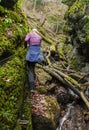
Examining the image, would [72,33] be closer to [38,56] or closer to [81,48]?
[81,48]

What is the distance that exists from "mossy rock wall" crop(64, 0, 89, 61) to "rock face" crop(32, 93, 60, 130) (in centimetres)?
547

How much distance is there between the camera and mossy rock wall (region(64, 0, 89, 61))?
Result: 1469 cm

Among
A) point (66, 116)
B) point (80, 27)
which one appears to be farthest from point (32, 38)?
point (80, 27)

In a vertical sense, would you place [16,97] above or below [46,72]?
above

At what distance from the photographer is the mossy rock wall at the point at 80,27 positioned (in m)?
14.7

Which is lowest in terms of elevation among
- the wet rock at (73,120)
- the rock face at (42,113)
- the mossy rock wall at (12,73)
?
the wet rock at (73,120)

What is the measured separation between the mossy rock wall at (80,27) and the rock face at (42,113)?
5472 mm

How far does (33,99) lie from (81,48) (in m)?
7.26

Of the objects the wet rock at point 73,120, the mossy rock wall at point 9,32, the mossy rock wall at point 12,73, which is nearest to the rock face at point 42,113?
the mossy rock wall at point 12,73

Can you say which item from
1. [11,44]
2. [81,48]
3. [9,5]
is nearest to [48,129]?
[11,44]

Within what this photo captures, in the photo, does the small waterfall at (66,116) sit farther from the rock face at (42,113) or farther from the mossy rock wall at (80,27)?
the mossy rock wall at (80,27)

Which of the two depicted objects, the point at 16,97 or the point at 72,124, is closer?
the point at 16,97

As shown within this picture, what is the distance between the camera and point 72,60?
1666 cm

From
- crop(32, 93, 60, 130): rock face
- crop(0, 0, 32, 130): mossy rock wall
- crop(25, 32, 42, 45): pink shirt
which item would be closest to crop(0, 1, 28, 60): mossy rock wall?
crop(0, 0, 32, 130): mossy rock wall
